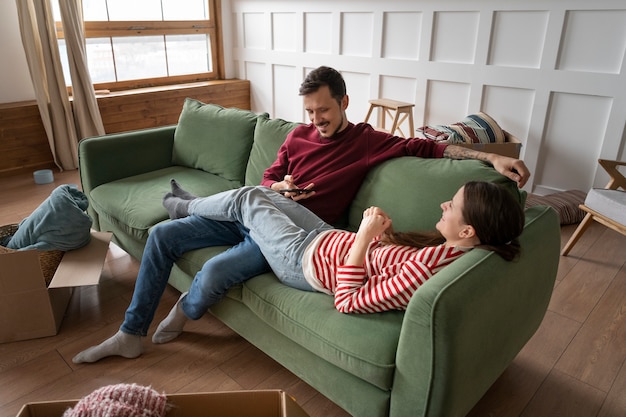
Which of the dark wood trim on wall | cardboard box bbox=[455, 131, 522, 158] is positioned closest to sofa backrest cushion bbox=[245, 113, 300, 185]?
cardboard box bbox=[455, 131, 522, 158]

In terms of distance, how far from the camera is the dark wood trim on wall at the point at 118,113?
12.4 ft

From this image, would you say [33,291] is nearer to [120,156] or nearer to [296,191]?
[120,156]

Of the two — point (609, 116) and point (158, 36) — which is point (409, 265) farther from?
point (158, 36)

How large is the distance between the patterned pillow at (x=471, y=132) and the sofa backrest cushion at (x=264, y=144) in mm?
1247

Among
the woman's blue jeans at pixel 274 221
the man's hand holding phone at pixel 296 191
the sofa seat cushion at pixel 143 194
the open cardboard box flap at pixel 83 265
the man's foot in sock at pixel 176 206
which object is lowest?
the open cardboard box flap at pixel 83 265

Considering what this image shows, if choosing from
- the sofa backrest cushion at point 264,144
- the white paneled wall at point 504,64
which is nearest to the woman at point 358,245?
the sofa backrest cushion at point 264,144

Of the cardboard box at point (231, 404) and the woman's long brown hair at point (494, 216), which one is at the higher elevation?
the woman's long brown hair at point (494, 216)

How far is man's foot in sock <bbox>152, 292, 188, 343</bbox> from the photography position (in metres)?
1.86

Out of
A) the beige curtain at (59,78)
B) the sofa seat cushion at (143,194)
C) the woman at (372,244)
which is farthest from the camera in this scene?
the beige curtain at (59,78)

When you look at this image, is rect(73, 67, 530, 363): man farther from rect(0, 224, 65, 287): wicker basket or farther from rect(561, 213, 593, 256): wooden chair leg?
rect(561, 213, 593, 256): wooden chair leg

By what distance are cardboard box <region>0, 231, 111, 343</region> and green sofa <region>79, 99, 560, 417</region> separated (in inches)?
12.2

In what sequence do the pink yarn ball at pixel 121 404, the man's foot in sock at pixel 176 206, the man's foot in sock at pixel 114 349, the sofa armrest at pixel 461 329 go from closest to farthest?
the pink yarn ball at pixel 121 404 < the sofa armrest at pixel 461 329 < the man's foot in sock at pixel 114 349 < the man's foot in sock at pixel 176 206

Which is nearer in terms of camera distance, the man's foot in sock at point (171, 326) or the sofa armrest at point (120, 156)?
the man's foot in sock at point (171, 326)

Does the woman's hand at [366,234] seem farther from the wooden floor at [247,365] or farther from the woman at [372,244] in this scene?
the wooden floor at [247,365]
